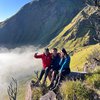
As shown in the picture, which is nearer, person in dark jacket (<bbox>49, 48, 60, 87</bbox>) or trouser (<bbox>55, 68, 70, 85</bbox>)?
trouser (<bbox>55, 68, 70, 85</bbox>)

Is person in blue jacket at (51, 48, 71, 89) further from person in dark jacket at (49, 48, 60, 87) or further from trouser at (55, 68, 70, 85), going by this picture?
person in dark jacket at (49, 48, 60, 87)

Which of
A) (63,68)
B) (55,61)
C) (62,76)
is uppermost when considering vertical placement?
(55,61)

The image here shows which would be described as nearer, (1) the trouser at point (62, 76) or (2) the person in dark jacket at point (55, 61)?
(1) the trouser at point (62, 76)

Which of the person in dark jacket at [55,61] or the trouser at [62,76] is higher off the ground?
the person in dark jacket at [55,61]

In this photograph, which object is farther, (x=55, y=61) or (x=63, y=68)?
(x=55, y=61)

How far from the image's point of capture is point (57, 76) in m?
22.6

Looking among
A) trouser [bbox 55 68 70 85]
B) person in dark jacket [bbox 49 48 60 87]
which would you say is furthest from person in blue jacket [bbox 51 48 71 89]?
person in dark jacket [bbox 49 48 60 87]

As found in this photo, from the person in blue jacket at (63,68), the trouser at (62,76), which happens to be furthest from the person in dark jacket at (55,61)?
the trouser at (62,76)

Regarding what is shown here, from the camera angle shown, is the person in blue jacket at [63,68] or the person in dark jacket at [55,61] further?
the person in dark jacket at [55,61]

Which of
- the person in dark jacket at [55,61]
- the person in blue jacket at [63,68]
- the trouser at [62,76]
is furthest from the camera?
the person in dark jacket at [55,61]

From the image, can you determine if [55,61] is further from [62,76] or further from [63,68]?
[62,76]

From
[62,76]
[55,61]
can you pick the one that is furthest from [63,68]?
[55,61]

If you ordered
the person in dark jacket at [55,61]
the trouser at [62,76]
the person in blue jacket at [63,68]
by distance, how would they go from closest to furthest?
1. the trouser at [62,76]
2. the person in blue jacket at [63,68]
3. the person in dark jacket at [55,61]

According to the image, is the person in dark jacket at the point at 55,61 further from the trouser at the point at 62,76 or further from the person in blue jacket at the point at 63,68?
the trouser at the point at 62,76
